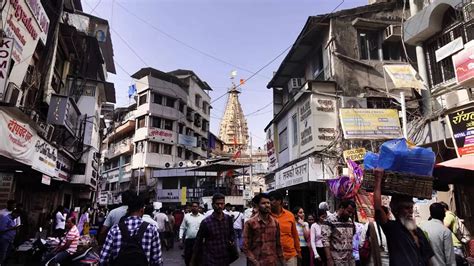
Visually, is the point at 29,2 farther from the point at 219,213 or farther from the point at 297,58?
the point at 297,58

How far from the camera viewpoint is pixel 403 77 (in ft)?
36.2

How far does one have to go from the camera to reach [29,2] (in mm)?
9508

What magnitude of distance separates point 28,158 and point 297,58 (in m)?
14.8

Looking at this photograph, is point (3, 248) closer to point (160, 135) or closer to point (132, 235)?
point (132, 235)

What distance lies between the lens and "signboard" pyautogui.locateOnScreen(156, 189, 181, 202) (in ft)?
129

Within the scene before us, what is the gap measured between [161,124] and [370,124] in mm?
31648

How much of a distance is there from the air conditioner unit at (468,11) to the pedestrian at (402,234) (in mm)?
8742

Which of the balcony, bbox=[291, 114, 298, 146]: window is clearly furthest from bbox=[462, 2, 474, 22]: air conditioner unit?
the balcony

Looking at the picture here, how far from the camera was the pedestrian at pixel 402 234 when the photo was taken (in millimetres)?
3176

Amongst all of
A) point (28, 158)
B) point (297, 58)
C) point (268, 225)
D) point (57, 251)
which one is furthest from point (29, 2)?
point (297, 58)

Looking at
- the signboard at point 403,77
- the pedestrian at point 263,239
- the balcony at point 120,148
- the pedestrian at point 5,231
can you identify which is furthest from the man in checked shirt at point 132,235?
the balcony at point 120,148

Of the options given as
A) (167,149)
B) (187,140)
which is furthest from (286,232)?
(187,140)

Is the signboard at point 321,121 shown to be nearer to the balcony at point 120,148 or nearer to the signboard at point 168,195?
the signboard at point 168,195

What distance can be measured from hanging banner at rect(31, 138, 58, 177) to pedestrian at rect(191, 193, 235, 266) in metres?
6.98
